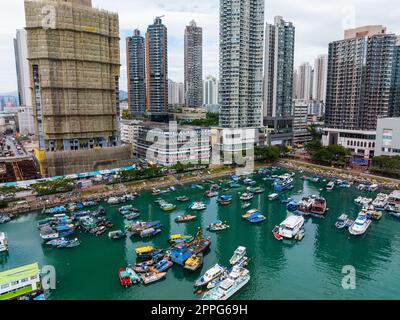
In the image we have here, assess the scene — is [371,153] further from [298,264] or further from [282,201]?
[298,264]

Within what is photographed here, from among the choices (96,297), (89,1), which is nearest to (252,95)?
(89,1)

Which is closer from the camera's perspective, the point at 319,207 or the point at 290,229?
the point at 290,229

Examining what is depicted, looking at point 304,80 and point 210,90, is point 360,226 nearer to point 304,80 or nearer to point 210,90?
point 304,80

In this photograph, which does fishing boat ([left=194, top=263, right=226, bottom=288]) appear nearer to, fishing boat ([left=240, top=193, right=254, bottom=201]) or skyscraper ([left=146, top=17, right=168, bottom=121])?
fishing boat ([left=240, top=193, right=254, bottom=201])

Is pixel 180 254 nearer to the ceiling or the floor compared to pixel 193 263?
nearer to the ceiling

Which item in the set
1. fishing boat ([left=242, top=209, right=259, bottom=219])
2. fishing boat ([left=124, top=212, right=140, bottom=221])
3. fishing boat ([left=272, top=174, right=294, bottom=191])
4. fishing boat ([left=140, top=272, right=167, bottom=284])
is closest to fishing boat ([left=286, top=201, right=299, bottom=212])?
fishing boat ([left=242, top=209, right=259, bottom=219])

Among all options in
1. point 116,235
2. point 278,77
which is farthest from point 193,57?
point 116,235
